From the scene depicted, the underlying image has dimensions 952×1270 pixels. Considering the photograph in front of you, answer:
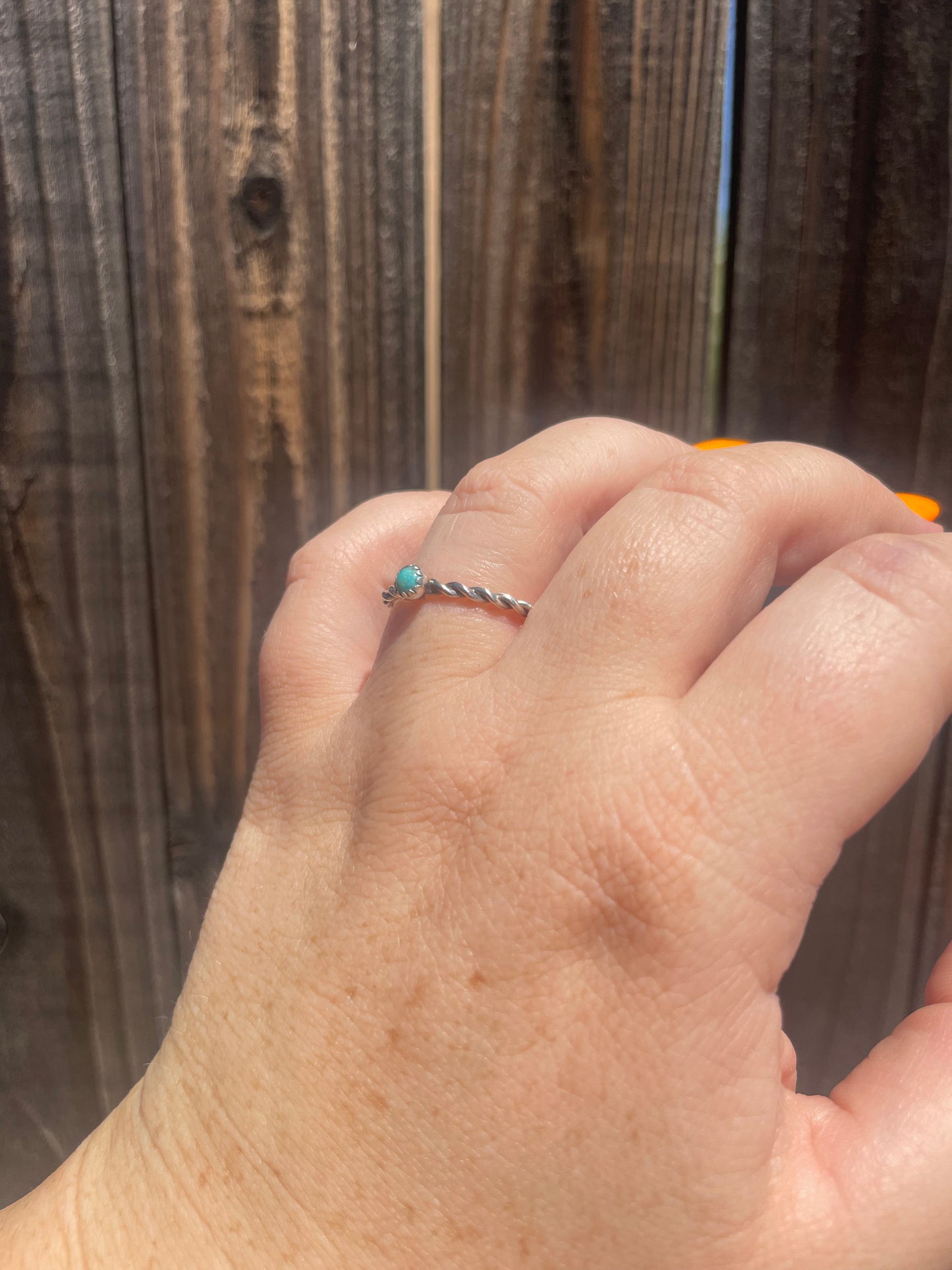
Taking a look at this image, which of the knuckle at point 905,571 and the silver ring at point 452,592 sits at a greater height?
the knuckle at point 905,571

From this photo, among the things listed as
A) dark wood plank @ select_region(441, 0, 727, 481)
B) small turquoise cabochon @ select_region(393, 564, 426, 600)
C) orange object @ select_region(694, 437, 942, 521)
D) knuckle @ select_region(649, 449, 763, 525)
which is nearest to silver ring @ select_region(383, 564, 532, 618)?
small turquoise cabochon @ select_region(393, 564, 426, 600)

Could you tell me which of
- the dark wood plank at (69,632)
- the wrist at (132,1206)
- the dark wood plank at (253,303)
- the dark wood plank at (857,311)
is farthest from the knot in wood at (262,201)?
the wrist at (132,1206)

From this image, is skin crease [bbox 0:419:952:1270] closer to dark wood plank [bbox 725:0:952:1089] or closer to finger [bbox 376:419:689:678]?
finger [bbox 376:419:689:678]

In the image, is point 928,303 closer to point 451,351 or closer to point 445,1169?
point 451,351

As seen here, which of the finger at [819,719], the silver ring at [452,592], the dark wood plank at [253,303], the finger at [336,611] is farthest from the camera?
the dark wood plank at [253,303]

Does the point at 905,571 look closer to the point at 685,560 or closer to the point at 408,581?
the point at 685,560

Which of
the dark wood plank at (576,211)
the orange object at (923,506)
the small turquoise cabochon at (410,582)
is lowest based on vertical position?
the small turquoise cabochon at (410,582)

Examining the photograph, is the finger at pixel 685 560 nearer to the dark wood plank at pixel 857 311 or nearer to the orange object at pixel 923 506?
the orange object at pixel 923 506

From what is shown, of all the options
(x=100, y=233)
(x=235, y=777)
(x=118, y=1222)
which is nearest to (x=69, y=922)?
(x=235, y=777)
